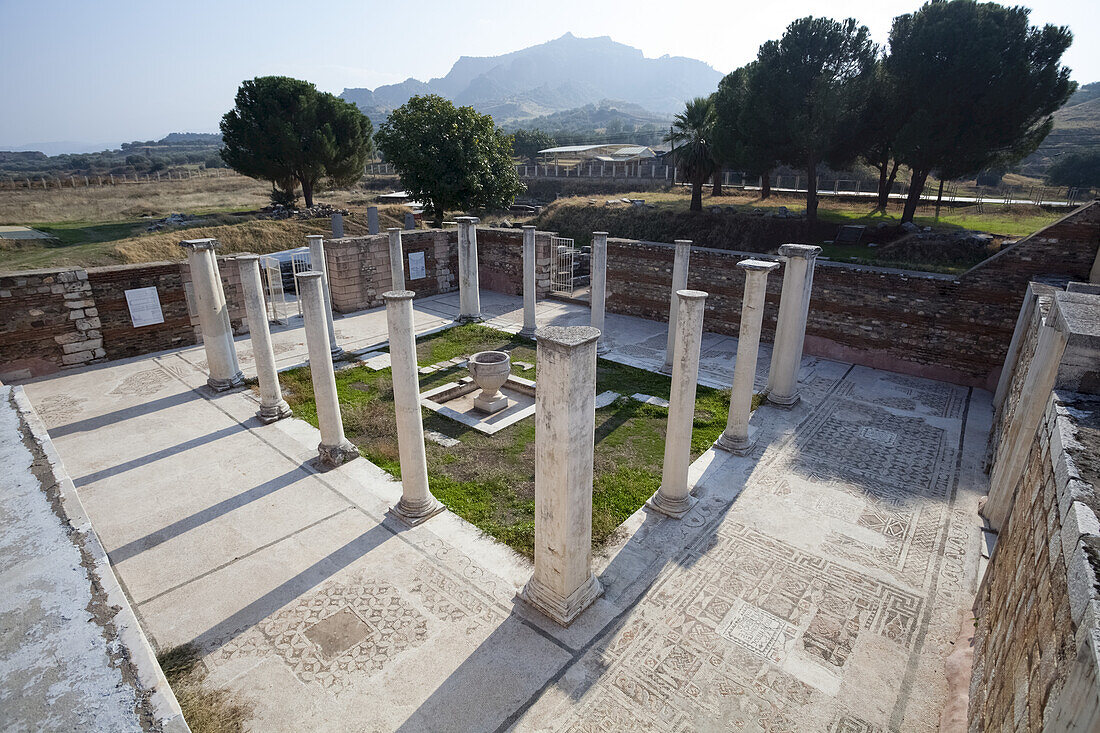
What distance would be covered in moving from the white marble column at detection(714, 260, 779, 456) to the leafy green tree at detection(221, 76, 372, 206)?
29.0 metres

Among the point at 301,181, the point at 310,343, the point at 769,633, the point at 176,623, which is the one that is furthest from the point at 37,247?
the point at 769,633

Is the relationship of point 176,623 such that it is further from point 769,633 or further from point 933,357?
point 933,357

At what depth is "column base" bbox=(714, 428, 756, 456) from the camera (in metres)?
8.52

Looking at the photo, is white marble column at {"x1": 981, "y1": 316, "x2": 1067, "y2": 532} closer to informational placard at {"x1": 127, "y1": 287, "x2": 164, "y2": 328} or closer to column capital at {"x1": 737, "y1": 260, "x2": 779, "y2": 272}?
column capital at {"x1": 737, "y1": 260, "x2": 779, "y2": 272}

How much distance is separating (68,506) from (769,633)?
5.95 m

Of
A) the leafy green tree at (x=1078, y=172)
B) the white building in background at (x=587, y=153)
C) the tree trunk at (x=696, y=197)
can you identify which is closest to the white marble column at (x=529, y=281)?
the tree trunk at (x=696, y=197)

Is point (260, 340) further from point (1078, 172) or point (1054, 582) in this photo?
point (1078, 172)

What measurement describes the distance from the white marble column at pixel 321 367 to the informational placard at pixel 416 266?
32.7 feet

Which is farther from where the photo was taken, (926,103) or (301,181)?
(301,181)

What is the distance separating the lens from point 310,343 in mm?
7859

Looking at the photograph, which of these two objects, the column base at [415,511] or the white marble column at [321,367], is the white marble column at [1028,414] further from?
the white marble column at [321,367]

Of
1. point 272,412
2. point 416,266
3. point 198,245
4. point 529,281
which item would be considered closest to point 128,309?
point 198,245

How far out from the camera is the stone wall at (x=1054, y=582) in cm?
248

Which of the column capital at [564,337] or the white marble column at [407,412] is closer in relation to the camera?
the column capital at [564,337]
